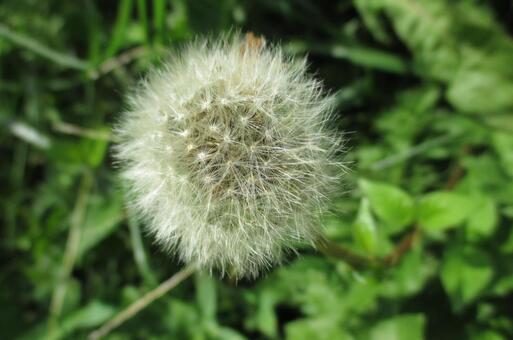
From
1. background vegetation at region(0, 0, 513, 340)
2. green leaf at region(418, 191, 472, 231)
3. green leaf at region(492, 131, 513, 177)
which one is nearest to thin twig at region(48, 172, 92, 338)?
background vegetation at region(0, 0, 513, 340)

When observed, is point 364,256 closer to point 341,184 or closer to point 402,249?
point 402,249

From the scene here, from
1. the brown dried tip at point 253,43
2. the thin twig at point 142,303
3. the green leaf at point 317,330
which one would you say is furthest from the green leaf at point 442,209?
the thin twig at point 142,303

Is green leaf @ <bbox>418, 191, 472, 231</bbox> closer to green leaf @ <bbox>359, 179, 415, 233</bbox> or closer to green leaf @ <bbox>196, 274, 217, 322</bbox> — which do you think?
green leaf @ <bbox>359, 179, 415, 233</bbox>

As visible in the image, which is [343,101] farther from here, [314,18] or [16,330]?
[16,330]

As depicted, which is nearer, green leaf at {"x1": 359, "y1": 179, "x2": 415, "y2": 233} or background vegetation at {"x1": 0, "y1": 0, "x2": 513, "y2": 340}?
green leaf at {"x1": 359, "y1": 179, "x2": 415, "y2": 233}

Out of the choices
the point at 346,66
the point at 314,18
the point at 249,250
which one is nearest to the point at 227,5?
the point at 314,18

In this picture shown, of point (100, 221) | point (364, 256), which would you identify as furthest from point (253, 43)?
point (100, 221)
